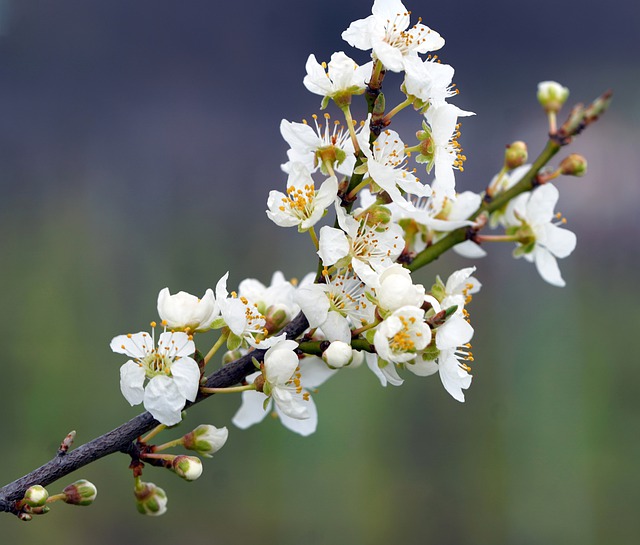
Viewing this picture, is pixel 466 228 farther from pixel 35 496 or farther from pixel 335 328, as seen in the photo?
pixel 35 496

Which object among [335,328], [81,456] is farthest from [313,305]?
[81,456]

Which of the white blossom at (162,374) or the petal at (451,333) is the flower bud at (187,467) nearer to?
the white blossom at (162,374)

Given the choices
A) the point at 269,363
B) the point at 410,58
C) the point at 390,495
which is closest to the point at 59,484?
the point at 390,495

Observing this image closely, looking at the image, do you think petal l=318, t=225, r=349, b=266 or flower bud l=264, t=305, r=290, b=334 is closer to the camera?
petal l=318, t=225, r=349, b=266

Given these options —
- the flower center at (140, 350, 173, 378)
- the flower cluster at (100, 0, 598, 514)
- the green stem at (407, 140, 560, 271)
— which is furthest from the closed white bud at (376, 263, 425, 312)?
the flower center at (140, 350, 173, 378)

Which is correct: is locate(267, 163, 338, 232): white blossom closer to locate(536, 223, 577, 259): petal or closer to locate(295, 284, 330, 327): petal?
locate(295, 284, 330, 327): petal

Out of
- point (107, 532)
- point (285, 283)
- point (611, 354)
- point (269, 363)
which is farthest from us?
point (611, 354)

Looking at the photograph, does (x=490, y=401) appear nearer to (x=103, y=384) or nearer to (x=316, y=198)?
(x=103, y=384)

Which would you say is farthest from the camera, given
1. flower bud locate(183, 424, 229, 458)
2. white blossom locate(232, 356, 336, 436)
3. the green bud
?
white blossom locate(232, 356, 336, 436)

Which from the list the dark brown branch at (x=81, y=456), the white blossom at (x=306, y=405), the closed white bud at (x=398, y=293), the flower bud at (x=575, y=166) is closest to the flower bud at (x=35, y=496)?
the dark brown branch at (x=81, y=456)
